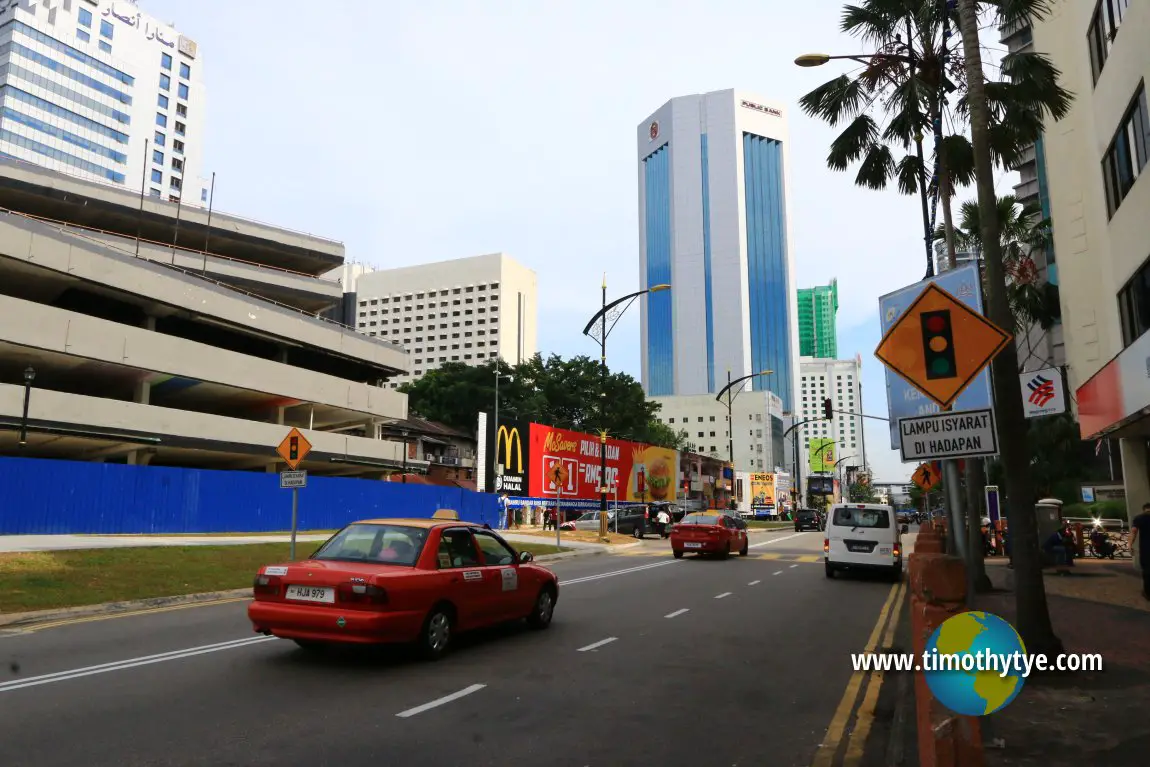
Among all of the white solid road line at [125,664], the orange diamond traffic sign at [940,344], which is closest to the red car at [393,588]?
the white solid road line at [125,664]

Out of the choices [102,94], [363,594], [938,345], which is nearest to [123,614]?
[363,594]

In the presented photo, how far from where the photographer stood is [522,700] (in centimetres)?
676

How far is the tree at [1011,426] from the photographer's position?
25.7ft

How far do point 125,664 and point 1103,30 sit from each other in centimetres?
2299

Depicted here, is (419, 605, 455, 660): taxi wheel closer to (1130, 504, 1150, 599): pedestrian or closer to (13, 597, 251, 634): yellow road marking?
(13, 597, 251, 634): yellow road marking

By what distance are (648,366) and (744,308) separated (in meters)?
28.5

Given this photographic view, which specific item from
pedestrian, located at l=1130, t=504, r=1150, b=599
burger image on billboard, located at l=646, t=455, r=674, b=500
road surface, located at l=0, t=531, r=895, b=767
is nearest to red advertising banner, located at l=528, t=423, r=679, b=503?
burger image on billboard, located at l=646, t=455, r=674, b=500

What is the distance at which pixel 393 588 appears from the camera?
306 inches

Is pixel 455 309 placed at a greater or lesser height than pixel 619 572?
greater

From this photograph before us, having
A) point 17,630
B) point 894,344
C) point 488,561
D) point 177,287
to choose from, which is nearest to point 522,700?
point 488,561

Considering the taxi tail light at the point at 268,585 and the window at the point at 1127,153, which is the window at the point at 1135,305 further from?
the taxi tail light at the point at 268,585

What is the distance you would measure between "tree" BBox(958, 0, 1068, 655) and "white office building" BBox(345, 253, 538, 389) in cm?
14427

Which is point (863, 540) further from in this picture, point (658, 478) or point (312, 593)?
point (658, 478)

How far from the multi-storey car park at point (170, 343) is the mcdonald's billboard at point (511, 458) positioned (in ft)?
28.3
